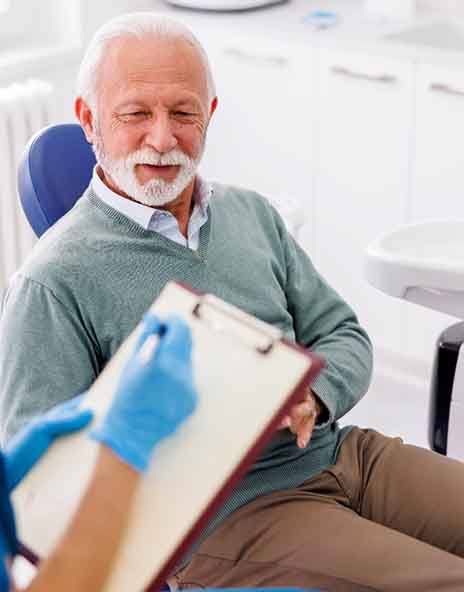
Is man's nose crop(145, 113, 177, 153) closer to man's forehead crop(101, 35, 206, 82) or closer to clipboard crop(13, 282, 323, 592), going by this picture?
man's forehead crop(101, 35, 206, 82)

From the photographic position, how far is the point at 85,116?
1.87 meters

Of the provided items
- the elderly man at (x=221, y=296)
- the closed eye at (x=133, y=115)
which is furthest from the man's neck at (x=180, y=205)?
the closed eye at (x=133, y=115)

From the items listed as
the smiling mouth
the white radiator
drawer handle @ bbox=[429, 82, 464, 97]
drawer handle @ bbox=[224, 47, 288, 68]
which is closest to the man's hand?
the smiling mouth

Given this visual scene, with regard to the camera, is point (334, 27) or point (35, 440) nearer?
point (35, 440)

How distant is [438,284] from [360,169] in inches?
53.5

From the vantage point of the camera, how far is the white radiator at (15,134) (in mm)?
3086

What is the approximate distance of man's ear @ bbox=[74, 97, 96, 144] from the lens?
186 centimetres

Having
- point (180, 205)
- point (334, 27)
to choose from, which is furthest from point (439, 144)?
point (180, 205)

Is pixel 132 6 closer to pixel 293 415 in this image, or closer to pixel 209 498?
pixel 293 415

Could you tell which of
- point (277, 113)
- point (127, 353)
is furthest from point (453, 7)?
point (127, 353)

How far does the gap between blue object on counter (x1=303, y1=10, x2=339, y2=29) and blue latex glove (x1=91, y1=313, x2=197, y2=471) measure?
2.32 meters

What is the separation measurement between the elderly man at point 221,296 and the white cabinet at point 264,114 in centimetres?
137

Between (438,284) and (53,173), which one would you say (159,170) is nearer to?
(53,173)

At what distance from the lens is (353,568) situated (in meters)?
1.64
